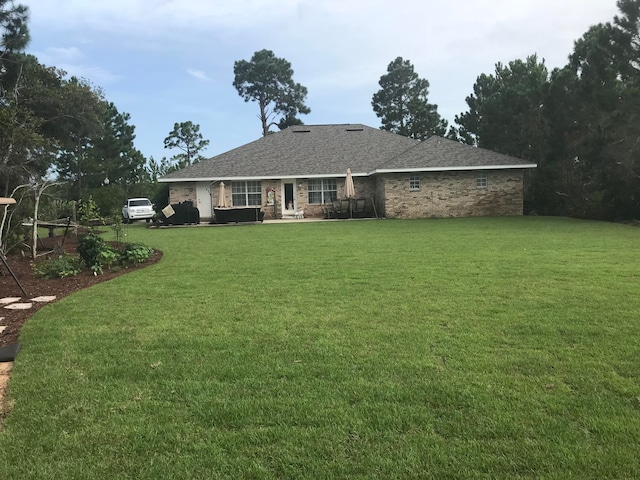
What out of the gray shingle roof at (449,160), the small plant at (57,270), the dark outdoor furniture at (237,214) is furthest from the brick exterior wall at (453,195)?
the small plant at (57,270)

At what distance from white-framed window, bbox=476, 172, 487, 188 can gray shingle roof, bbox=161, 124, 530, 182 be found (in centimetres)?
63

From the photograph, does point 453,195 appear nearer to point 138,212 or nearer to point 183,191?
point 183,191

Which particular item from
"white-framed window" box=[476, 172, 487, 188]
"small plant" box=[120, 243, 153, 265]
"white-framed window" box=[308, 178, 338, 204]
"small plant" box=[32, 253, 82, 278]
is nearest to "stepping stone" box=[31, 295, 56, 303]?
Answer: "small plant" box=[32, 253, 82, 278]

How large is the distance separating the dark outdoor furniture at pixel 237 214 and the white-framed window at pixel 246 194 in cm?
238

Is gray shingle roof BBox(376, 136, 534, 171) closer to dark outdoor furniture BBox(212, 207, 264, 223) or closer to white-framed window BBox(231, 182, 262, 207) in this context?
dark outdoor furniture BBox(212, 207, 264, 223)

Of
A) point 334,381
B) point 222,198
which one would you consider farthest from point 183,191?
point 334,381

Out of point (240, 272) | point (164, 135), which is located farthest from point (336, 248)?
point (164, 135)

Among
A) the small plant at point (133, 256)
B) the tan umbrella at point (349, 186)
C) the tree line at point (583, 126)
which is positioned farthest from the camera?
the tan umbrella at point (349, 186)

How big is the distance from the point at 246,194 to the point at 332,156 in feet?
15.8

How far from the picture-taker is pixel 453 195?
69.3 feet

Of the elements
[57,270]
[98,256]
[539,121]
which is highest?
[539,121]

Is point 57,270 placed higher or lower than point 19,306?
higher

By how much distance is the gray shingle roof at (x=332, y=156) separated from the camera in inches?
830

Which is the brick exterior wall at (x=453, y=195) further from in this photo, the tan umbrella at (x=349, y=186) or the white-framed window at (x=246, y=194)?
the white-framed window at (x=246, y=194)
